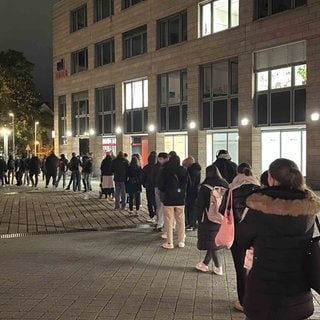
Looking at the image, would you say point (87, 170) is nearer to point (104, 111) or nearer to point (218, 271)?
point (218, 271)

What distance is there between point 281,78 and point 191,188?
552 inches

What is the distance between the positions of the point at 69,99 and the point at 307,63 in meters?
23.8

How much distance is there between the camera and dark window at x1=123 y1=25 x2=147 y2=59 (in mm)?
32594

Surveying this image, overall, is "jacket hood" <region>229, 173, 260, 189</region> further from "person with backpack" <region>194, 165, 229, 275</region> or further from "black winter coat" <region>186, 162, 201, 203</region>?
"black winter coat" <region>186, 162, 201, 203</region>

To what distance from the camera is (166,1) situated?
98.6 ft

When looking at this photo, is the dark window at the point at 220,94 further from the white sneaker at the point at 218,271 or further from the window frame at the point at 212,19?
the white sneaker at the point at 218,271

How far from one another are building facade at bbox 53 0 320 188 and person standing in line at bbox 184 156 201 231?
38.9ft

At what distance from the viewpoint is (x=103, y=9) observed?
120 ft

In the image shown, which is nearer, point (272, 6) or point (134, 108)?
point (272, 6)

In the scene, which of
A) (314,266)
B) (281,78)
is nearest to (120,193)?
(281,78)

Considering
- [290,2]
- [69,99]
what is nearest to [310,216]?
[290,2]

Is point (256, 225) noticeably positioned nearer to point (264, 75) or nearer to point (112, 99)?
point (264, 75)

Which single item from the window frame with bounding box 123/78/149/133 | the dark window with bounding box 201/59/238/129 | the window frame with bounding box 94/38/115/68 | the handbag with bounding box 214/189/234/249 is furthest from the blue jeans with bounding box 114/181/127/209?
the window frame with bounding box 94/38/115/68

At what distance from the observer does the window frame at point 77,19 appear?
1529 inches
